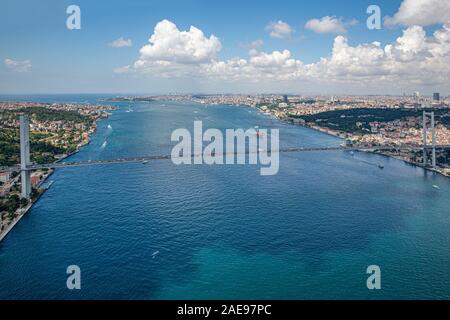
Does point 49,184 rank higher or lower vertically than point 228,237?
higher

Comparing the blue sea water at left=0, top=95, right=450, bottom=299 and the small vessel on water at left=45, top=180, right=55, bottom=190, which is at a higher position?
the small vessel on water at left=45, top=180, right=55, bottom=190

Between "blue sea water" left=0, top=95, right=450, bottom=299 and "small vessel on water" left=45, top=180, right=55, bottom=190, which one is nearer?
"blue sea water" left=0, top=95, right=450, bottom=299

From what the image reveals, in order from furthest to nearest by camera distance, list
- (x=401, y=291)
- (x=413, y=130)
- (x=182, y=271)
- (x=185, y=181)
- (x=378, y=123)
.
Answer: (x=378, y=123) → (x=413, y=130) → (x=185, y=181) → (x=182, y=271) → (x=401, y=291)

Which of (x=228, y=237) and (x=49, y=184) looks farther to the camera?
(x=49, y=184)

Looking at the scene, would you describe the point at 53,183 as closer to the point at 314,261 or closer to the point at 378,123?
the point at 314,261

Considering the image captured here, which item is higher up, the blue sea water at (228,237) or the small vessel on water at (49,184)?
the small vessel on water at (49,184)

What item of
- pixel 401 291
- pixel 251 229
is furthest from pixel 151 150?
pixel 401 291

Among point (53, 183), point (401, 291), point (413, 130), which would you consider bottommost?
point (401, 291)

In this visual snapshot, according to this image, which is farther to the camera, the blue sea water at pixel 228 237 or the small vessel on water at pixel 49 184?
the small vessel on water at pixel 49 184
